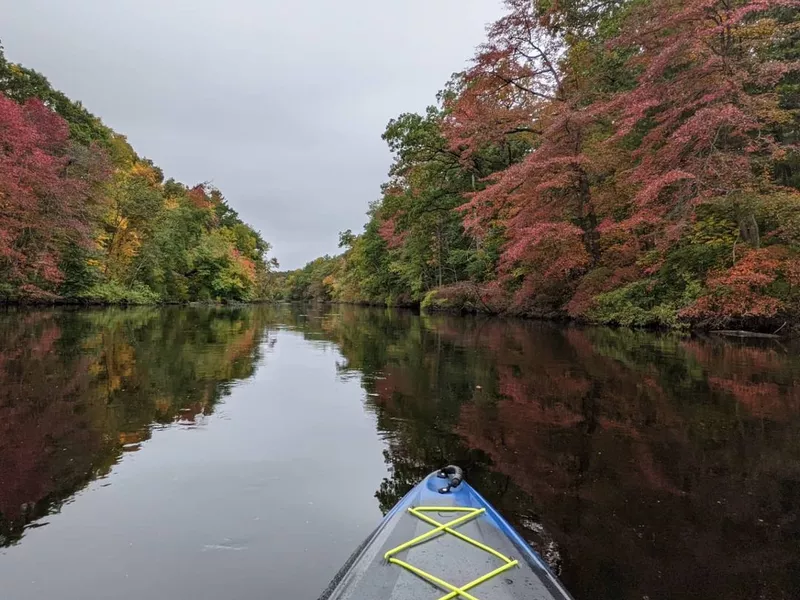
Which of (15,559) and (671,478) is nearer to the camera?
(15,559)

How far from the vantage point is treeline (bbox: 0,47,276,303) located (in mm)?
21750

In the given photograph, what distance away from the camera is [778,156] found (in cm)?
1294

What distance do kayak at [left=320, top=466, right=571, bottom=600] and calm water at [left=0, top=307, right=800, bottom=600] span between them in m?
0.15

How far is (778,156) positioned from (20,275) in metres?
29.9

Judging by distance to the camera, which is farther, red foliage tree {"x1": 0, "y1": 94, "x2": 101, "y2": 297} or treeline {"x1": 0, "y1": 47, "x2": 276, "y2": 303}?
treeline {"x1": 0, "y1": 47, "x2": 276, "y2": 303}

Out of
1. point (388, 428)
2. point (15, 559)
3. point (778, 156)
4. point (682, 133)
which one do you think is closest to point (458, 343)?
point (388, 428)

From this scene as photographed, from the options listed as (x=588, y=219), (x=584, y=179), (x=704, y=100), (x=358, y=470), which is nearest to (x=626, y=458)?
(x=358, y=470)

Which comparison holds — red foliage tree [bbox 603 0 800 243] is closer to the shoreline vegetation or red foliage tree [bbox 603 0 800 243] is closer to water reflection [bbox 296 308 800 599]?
the shoreline vegetation

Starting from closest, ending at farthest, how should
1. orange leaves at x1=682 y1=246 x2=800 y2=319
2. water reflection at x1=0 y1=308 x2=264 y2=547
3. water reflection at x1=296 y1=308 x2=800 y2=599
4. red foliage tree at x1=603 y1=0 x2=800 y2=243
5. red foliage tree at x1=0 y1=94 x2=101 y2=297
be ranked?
water reflection at x1=296 y1=308 x2=800 y2=599, water reflection at x1=0 y1=308 x2=264 y2=547, orange leaves at x1=682 y1=246 x2=800 y2=319, red foliage tree at x1=603 y1=0 x2=800 y2=243, red foliage tree at x1=0 y1=94 x2=101 y2=297

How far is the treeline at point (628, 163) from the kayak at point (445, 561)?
13.8 meters

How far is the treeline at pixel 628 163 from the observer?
1332 cm

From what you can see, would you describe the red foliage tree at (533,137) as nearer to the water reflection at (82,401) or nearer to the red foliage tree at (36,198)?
the water reflection at (82,401)

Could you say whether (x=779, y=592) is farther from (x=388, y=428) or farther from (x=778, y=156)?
(x=778, y=156)

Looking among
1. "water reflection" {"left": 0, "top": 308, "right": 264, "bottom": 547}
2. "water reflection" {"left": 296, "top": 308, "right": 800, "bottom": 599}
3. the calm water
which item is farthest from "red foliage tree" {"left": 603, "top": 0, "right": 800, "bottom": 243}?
"water reflection" {"left": 0, "top": 308, "right": 264, "bottom": 547}
